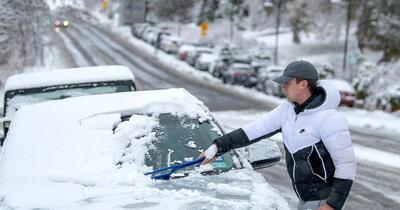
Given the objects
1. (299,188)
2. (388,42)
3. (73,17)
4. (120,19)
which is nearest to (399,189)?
(299,188)

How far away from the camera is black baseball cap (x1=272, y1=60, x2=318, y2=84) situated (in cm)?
338

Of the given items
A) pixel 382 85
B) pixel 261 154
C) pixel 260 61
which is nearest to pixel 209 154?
pixel 261 154

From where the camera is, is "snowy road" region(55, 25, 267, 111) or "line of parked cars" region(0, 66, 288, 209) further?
"snowy road" region(55, 25, 267, 111)

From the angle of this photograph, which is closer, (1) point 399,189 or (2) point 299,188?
(2) point 299,188

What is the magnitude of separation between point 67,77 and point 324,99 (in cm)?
425

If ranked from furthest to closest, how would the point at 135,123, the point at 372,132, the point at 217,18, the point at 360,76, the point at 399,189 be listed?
the point at 217,18 → the point at 360,76 → the point at 372,132 → the point at 399,189 → the point at 135,123

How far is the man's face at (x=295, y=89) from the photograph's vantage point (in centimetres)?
342

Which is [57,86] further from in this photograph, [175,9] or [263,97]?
[175,9]

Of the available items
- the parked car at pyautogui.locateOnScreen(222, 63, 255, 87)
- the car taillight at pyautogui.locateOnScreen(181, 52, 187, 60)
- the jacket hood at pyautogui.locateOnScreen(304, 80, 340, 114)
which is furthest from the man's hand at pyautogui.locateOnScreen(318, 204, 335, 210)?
the car taillight at pyautogui.locateOnScreen(181, 52, 187, 60)

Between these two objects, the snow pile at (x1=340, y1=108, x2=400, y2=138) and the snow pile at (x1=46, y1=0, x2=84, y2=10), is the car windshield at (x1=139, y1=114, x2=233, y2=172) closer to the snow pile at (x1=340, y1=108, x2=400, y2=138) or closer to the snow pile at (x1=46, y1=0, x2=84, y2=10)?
the snow pile at (x1=340, y1=108, x2=400, y2=138)

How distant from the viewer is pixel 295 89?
343 cm

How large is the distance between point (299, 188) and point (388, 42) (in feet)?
110

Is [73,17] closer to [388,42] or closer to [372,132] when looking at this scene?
[372,132]

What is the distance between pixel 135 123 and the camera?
401cm
